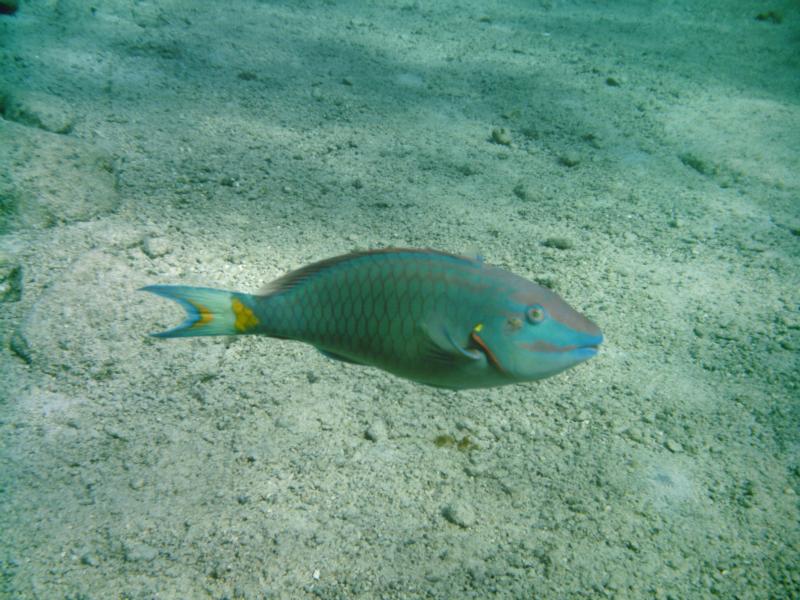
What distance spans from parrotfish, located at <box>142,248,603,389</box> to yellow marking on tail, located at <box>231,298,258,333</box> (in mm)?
156

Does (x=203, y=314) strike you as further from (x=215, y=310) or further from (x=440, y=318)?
(x=440, y=318)

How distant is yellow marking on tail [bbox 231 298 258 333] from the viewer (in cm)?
182

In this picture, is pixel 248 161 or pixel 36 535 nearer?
pixel 36 535

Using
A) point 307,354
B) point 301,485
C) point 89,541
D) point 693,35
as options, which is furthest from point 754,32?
point 89,541

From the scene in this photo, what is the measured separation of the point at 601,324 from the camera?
2967 millimetres

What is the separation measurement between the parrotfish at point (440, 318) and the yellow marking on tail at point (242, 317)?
6.1 inches

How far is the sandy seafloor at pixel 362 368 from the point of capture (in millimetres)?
1987

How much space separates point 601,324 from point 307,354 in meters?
1.82

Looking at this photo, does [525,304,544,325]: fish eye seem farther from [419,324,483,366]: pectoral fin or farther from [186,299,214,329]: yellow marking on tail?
[186,299,214,329]: yellow marking on tail

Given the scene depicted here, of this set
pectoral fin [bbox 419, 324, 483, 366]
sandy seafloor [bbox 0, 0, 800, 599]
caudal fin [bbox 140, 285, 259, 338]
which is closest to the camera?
pectoral fin [bbox 419, 324, 483, 366]

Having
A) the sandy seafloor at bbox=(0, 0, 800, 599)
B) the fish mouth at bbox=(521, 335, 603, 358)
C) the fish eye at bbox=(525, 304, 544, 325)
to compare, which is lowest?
the sandy seafloor at bbox=(0, 0, 800, 599)

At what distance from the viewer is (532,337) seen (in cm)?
169

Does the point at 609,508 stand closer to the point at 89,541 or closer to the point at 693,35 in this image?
the point at 89,541

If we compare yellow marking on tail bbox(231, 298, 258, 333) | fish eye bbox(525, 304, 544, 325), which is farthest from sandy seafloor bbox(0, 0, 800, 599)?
fish eye bbox(525, 304, 544, 325)
